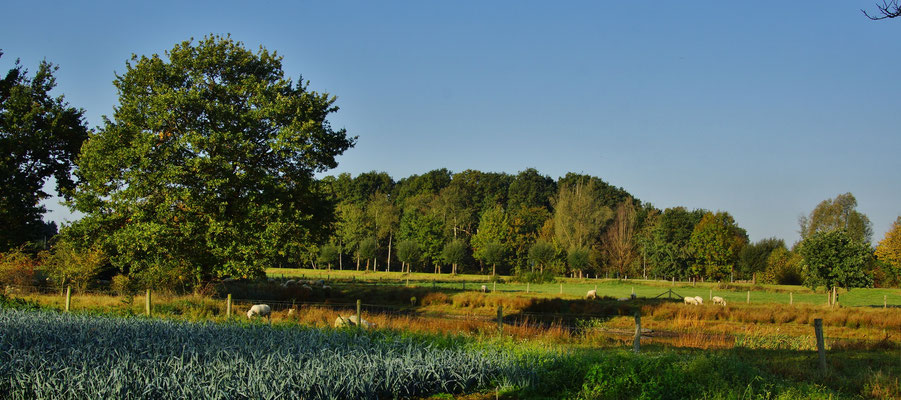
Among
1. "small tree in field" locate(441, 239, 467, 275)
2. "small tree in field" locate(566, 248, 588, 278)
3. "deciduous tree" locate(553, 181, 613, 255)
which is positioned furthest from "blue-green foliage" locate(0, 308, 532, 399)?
"small tree in field" locate(441, 239, 467, 275)

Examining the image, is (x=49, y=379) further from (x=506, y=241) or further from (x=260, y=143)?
(x=506, y=241)

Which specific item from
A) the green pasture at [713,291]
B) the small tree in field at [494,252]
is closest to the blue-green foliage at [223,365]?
the green pasture at [713,291]

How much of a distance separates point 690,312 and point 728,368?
2309 centimetres

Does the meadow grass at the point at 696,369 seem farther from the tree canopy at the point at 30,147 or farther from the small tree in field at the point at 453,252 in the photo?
the small tree in field at the point at 453,252

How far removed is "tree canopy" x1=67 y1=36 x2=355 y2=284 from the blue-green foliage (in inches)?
574

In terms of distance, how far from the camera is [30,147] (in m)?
34.1

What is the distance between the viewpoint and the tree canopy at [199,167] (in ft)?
87.4

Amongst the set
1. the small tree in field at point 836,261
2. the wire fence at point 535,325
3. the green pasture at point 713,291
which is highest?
the small tree in field at point 836,261

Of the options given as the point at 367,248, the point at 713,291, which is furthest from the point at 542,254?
the point at 713,291

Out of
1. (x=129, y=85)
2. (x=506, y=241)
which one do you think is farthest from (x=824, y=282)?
(x=506, y=241)

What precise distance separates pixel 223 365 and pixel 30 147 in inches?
1279

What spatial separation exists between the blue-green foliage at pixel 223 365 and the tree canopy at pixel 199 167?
47.8 ft

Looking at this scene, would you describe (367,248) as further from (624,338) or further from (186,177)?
(624,338)

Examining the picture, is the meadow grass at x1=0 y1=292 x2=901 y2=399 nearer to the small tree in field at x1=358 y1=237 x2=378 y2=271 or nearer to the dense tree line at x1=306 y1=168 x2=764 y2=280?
the dense tree line at x1=306 y1=168 x2=764 y2=280
